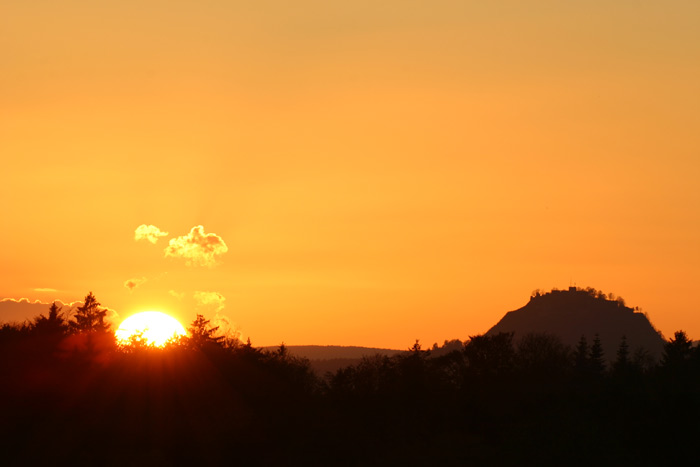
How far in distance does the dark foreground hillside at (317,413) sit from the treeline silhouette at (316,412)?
0.09 metres

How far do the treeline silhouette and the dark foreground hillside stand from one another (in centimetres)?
9

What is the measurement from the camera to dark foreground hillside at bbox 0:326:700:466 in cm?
4066

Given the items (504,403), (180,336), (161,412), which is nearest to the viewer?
(161,412)

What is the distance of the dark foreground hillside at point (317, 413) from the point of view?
4066cm

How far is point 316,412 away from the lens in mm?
44812

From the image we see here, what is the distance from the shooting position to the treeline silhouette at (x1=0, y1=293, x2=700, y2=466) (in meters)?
40.7

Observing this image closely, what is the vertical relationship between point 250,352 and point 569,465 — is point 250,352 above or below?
above

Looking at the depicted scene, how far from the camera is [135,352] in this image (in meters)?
49.3

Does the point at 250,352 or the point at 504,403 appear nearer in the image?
the point at 504,403

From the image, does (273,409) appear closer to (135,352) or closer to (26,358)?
(135,352)

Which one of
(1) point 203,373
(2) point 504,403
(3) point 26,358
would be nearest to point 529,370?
(2) point 504,403

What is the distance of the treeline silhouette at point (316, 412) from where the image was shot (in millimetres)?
40688

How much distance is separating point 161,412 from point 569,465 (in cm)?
1931

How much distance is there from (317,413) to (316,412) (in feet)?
0.55
